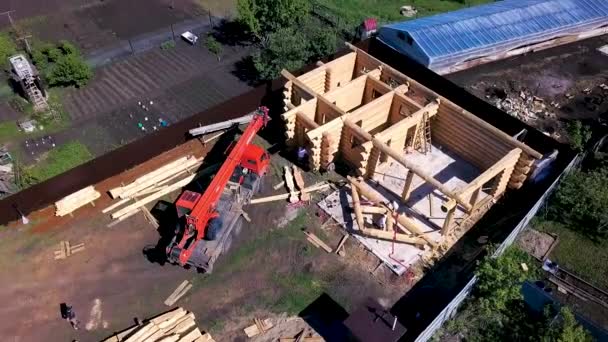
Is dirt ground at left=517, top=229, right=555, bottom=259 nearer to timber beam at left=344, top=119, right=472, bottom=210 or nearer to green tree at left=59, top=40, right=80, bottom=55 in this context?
timber beam at left=344, top=119, right=472, bottom=210

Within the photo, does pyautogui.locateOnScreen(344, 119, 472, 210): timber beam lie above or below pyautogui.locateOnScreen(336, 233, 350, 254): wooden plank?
above

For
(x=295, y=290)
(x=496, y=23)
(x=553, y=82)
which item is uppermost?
(x=496, y=23)

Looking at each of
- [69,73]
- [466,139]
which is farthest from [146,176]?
[466,139]

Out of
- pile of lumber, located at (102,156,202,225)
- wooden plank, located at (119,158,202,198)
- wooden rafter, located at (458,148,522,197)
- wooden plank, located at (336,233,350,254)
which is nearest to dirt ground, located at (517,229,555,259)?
wooden rafter, located at (458,148,522,197)

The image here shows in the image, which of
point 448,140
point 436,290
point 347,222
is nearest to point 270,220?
point 347,222

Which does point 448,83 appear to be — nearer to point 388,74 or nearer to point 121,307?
point 388,74

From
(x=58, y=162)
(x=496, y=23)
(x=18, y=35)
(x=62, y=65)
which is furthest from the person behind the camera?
(x=18, y=35)

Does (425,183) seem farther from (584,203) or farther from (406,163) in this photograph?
(584,203)
